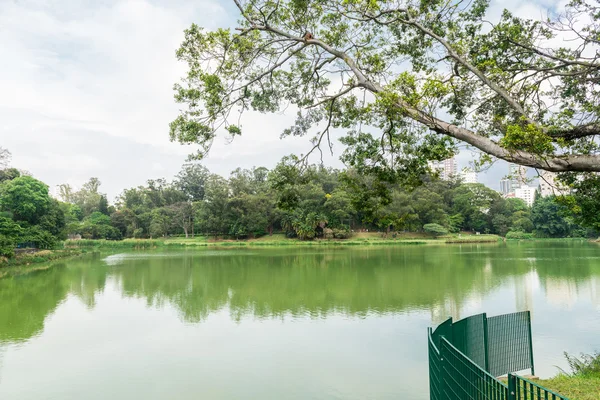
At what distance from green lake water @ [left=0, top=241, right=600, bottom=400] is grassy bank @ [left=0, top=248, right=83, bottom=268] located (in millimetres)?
7771

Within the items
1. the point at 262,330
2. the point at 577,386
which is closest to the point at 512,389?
the point at 577,386

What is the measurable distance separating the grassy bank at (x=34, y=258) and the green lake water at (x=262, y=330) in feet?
25.5

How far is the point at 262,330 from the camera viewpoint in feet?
30.6

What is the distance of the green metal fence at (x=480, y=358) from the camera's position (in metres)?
2.56

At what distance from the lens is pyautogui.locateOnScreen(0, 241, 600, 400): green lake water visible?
20.8 feet

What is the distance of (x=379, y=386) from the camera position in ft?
19.6

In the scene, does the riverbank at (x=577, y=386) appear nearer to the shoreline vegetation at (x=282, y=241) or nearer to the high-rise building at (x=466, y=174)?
the high-rise building at (x=466, y=174)

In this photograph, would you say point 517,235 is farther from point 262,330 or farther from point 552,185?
point 552,185

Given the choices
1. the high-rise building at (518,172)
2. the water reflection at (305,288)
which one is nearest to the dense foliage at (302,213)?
the water reflection at (305,288)

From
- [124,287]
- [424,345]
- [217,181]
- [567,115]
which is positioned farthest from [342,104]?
[217,181]

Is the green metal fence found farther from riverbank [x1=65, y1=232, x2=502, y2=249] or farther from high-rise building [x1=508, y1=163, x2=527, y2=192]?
riverbank [x1=65, y1=232, x2=502, y2=249]

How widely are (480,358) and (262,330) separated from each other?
5489 mm

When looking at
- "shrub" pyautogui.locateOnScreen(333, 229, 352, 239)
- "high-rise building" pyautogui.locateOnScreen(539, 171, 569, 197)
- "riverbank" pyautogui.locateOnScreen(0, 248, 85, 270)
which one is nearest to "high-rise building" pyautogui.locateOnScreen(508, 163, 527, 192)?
"high-rise building" pyautogui.locateOnScreen(539, 171, 569, 197)

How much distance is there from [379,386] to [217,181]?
47722mm
